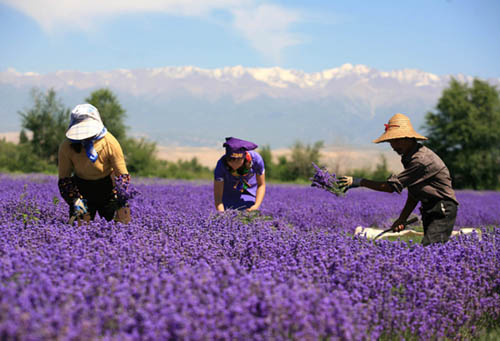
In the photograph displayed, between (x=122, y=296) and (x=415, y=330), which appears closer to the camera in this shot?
(x=122, y=296)

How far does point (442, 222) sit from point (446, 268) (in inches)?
39.9

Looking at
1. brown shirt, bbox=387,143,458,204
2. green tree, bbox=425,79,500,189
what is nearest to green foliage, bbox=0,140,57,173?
brown shirt, bbox=387,143,458,204

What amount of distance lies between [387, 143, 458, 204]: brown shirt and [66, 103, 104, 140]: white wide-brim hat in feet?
7.82

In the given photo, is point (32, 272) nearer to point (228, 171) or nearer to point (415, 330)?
point (415, 330)

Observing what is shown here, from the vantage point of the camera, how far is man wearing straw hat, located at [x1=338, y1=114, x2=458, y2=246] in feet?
12.3

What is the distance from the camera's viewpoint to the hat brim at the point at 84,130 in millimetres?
3494

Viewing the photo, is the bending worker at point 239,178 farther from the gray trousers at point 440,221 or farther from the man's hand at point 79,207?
the gray trousers at point 440,221

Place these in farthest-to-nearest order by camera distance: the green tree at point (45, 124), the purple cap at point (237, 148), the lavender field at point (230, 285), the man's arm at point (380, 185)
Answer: the green tree at point (45, 124)
the purple cap at point (237, 148)
the man's arm at point (380, 185)
the lavender field at point (230, 285)

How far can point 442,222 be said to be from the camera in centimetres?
388

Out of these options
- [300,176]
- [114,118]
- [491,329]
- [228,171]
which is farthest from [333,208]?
[114,118]

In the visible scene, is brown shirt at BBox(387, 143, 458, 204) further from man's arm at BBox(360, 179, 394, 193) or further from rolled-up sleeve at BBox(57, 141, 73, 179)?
rolled-up sleeve at BBox(57, 141, 73, 179)

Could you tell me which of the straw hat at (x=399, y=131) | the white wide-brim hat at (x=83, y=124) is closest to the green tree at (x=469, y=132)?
the straw hat at (x=399, y=131)

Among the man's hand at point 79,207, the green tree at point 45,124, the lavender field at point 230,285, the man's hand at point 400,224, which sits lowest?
the lavender field at point 230,285

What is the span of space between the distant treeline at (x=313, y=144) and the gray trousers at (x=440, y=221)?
22.6 m
